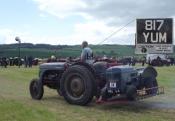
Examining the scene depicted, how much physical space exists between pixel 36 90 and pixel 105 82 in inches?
115

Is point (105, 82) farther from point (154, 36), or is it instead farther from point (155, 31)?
point (155, 31)

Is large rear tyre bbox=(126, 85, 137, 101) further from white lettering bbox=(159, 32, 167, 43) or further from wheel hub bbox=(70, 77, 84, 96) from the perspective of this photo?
white lettering bbox=(159, 32, 167, 43)

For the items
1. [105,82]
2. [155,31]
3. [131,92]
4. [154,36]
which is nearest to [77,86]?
[105,82]

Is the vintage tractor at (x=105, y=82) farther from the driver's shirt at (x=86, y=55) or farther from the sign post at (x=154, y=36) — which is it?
the sign post at (x=154, y=36)

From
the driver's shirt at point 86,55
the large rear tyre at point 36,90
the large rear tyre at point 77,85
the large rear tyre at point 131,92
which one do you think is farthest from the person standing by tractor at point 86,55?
the large rear tyre at point 36,90

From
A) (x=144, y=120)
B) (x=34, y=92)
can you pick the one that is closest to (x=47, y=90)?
(x=34, y=92)

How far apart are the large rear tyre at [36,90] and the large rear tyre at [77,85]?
1.28 m

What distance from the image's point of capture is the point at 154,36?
13750mm

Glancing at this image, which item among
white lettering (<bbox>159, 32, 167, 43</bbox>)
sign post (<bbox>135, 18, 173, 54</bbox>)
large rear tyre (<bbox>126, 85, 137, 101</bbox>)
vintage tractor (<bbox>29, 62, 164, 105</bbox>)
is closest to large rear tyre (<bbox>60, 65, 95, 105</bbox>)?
vintage tractor (<bbox>29, 62, 164, 105</bbox>)

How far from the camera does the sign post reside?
1362cm

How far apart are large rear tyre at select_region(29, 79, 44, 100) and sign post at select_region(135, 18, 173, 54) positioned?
3.43 m

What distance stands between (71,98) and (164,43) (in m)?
3.06

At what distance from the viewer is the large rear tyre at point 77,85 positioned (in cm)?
1317

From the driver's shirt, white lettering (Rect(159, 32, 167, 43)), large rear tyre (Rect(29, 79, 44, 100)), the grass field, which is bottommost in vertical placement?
the grass field
